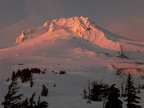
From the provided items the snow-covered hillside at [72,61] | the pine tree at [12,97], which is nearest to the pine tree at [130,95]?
the pine tree at [12,97]

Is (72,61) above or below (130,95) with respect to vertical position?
above

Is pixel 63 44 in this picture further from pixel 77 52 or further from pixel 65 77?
pixel 65 77

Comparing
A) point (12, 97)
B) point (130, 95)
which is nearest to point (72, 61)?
point (130, 95)

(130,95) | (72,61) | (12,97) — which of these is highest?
(72,61)

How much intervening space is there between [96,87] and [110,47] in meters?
116

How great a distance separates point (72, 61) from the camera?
304 feet

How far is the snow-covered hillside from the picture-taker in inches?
1578

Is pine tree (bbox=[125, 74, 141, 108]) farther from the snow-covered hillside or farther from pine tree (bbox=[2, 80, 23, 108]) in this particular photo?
the snow-covered hillside

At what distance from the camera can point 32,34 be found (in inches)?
7849

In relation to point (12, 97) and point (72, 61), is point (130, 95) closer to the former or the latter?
point (12, 97)

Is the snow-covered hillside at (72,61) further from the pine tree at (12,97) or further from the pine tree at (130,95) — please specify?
the pine tree at (12,97)

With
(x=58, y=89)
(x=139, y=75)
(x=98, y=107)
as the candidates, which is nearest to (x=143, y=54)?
(x=139, y=75)

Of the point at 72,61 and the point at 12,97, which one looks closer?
the point at 12,97

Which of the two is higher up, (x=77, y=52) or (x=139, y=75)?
(x=77, y=52)
